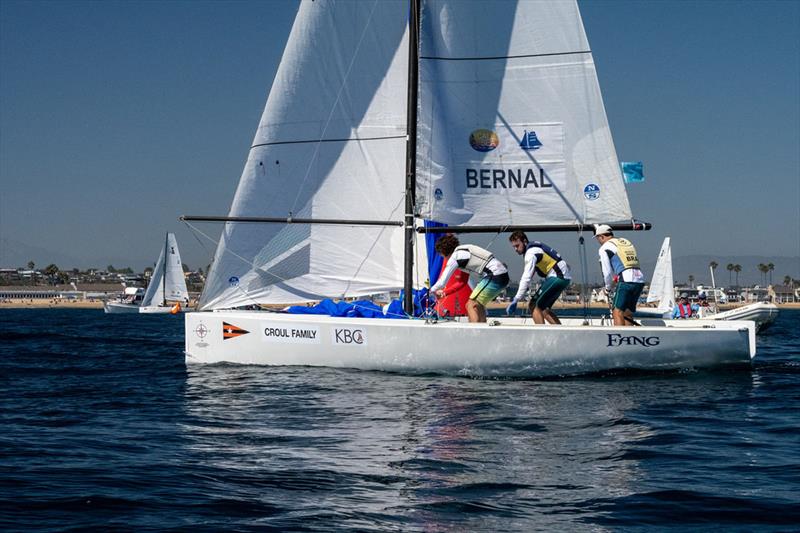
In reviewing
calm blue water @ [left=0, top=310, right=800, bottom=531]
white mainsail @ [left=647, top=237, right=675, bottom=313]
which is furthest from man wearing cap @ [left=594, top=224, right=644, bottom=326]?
white mainsail @ [left=647, top=237, right=675, bottom=313]

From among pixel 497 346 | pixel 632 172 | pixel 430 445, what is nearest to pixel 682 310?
pixel 632 172

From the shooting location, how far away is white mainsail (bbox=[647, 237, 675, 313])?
168 ft

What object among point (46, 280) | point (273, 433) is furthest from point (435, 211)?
point (46, 280)

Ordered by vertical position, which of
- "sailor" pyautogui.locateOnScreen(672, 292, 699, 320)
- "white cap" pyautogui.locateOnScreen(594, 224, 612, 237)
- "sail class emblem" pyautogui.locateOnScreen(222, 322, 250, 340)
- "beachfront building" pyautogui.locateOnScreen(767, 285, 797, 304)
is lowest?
"beachfront building" pyautogui.locateOnScreen(767, 285, 797, 304)

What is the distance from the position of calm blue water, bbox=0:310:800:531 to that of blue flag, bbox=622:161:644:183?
3.65 meters

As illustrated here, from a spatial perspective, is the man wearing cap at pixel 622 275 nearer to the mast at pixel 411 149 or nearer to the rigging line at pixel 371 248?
the mast at pixel 411 149

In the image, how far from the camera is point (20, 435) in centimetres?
838

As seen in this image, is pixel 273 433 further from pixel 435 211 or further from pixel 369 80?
pixel 369 80

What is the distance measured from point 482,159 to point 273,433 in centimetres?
795

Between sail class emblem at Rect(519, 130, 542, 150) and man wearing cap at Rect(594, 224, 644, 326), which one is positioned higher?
sail class emblem at Rect(519, 130, 542, 150)

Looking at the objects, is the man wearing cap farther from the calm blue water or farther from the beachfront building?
the beachfront building

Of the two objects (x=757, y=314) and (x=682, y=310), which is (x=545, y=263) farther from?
(x=757, y=314)

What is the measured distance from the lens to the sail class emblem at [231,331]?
14719mm

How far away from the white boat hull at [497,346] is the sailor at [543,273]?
2.46 ft
